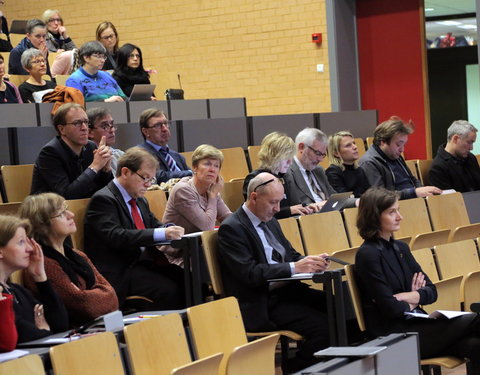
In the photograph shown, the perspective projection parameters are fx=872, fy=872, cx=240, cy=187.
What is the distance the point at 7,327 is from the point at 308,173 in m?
3.32

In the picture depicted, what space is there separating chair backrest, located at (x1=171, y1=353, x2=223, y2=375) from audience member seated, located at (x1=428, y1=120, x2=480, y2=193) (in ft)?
14.8

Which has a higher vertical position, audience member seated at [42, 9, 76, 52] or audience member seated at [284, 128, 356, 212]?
audience member seated at [42, 9, 76, 52]

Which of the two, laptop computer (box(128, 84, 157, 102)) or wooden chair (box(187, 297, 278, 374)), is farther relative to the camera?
laptop computer (box(128, 84, 157, 102))

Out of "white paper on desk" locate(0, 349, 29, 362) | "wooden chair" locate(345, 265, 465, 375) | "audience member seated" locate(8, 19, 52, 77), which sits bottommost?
"wooden chair" locate(345, 265, 465, 375)

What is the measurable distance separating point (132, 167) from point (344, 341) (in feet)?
4.66

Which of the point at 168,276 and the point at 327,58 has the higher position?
the point at 327,58

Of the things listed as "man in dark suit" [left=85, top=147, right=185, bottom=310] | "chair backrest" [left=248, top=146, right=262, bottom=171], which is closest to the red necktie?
"man in dark suit" [left=85, top=147, right=185, bottom=310]

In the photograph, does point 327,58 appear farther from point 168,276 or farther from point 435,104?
point 168,276

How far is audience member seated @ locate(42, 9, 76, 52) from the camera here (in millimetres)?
9664

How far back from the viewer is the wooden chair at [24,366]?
8.75ft

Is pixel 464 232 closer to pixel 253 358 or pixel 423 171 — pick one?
pixel 423 171

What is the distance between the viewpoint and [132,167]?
4.57 meters

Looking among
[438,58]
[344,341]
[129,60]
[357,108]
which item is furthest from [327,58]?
[344,341]

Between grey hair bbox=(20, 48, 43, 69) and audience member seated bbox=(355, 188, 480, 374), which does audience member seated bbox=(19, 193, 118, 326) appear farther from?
grey hair bbox=(20, 48, 43, 69)
